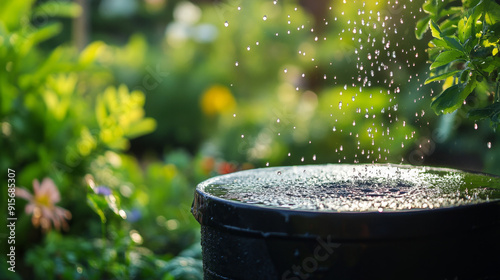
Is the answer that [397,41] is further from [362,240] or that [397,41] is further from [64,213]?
[362,240]

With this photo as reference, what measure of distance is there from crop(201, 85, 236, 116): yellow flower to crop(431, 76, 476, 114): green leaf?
6.00 meters

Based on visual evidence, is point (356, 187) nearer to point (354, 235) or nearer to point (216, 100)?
point (354, 235)

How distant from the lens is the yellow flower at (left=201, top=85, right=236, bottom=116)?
297 inches

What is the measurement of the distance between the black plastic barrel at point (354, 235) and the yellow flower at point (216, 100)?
6031 mm

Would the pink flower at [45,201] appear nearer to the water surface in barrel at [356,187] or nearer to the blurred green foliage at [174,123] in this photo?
the blurred green foliage at [174,123]

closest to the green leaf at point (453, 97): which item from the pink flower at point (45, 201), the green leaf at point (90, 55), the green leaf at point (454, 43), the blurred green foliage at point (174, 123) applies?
the green leaf at point (454, 43)

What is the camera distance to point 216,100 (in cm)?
762

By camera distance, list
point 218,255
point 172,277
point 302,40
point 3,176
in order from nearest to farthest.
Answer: point 218,255, point 172,277, point 3,176, point 302,40

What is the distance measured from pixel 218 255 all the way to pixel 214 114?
6201 millimetres

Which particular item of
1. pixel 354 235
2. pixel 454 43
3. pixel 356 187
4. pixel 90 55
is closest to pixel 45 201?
pixel 90 55

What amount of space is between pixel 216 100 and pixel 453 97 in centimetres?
621

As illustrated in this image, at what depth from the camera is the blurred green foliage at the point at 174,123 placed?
3.11 metres

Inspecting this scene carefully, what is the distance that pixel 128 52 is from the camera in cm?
873

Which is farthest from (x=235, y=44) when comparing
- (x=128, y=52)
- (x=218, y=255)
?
(x=218, y=255)
